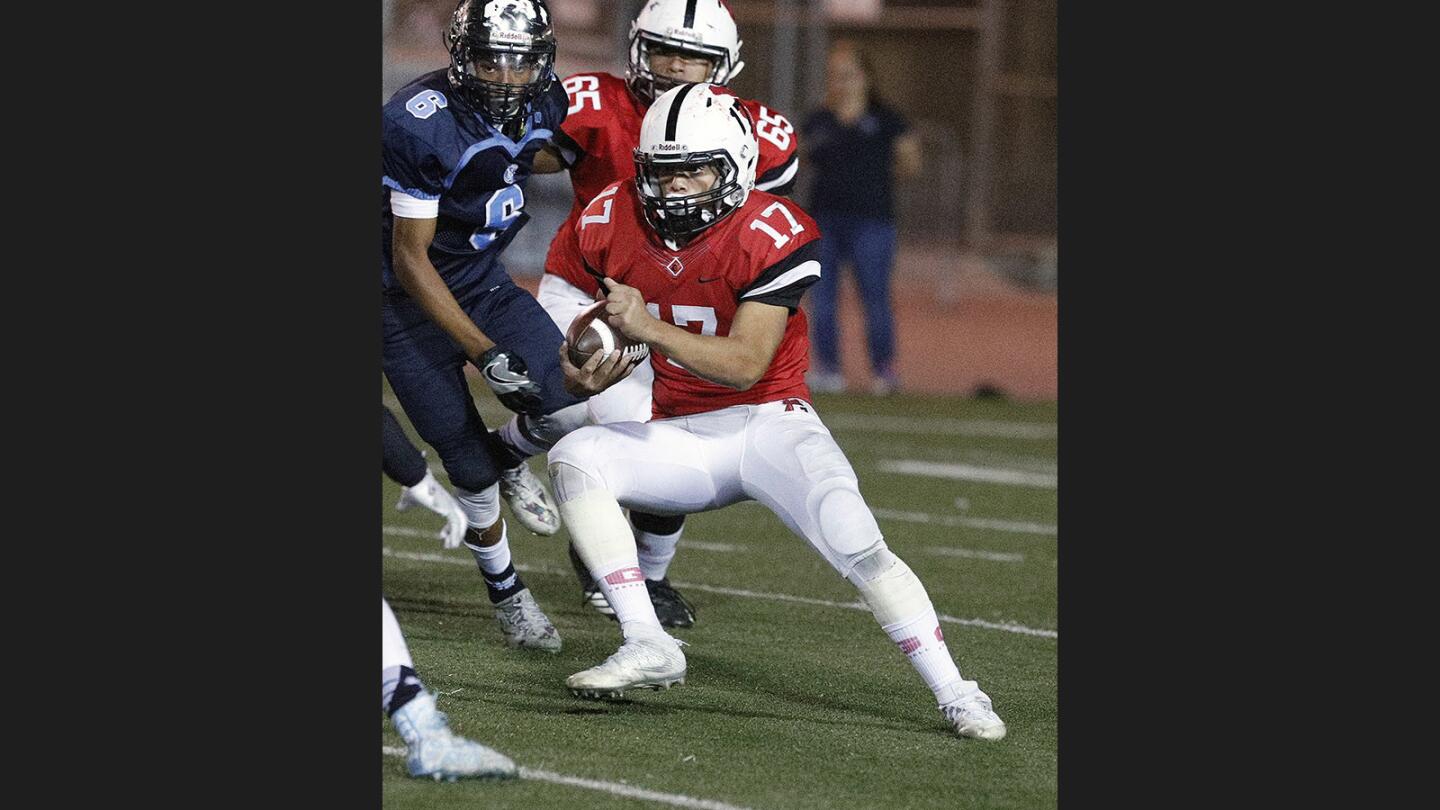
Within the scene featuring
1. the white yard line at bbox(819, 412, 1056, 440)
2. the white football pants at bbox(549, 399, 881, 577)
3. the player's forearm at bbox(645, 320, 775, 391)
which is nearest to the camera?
the player's forearm at bbox(645, 320, 775, 391)

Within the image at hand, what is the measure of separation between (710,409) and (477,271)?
89 centimetres

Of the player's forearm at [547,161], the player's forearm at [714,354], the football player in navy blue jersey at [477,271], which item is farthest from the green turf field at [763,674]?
the player's forearm at [547,161]

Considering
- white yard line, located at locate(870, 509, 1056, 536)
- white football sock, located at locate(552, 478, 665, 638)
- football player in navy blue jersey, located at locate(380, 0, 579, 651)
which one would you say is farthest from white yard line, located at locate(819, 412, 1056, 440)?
white football sock, located at locate(552, 478, 665, 638)

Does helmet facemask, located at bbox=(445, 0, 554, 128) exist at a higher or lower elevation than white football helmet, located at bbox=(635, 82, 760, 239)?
higher

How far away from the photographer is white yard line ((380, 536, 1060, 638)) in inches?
223

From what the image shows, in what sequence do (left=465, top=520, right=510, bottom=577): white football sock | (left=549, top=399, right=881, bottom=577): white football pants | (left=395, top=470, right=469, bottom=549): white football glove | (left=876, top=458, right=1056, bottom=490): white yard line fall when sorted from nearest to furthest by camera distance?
(left=549, top=399, right=881, bottom=577): white football pants < (left=395, top=470, right=469, bottom=549): white football glove < (left=465, top=520, right=510, bottom=577): white football sock < (left=876, top=458, right=1056, bottom=490): white yard line

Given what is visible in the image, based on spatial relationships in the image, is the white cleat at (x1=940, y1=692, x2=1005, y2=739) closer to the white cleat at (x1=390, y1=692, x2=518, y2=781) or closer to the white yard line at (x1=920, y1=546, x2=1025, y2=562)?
the white cleat at (x1=390, y1=692, x2=518, y2=781)

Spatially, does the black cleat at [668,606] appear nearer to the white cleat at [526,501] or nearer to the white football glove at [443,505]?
the white cleat at [526,501]

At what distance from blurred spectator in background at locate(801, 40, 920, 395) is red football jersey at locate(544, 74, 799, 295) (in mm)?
5223

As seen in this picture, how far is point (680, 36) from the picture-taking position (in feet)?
17.8

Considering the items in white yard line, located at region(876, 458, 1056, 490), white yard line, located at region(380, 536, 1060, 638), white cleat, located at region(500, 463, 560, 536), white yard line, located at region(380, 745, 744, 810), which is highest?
white cleat, located at region(500, 463, 560, 536)

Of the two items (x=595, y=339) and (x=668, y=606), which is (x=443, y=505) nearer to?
(x=668, y=606)

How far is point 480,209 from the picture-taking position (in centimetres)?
507

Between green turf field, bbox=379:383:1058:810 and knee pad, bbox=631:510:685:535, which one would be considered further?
knee pad, bbox=631:510:685:535
